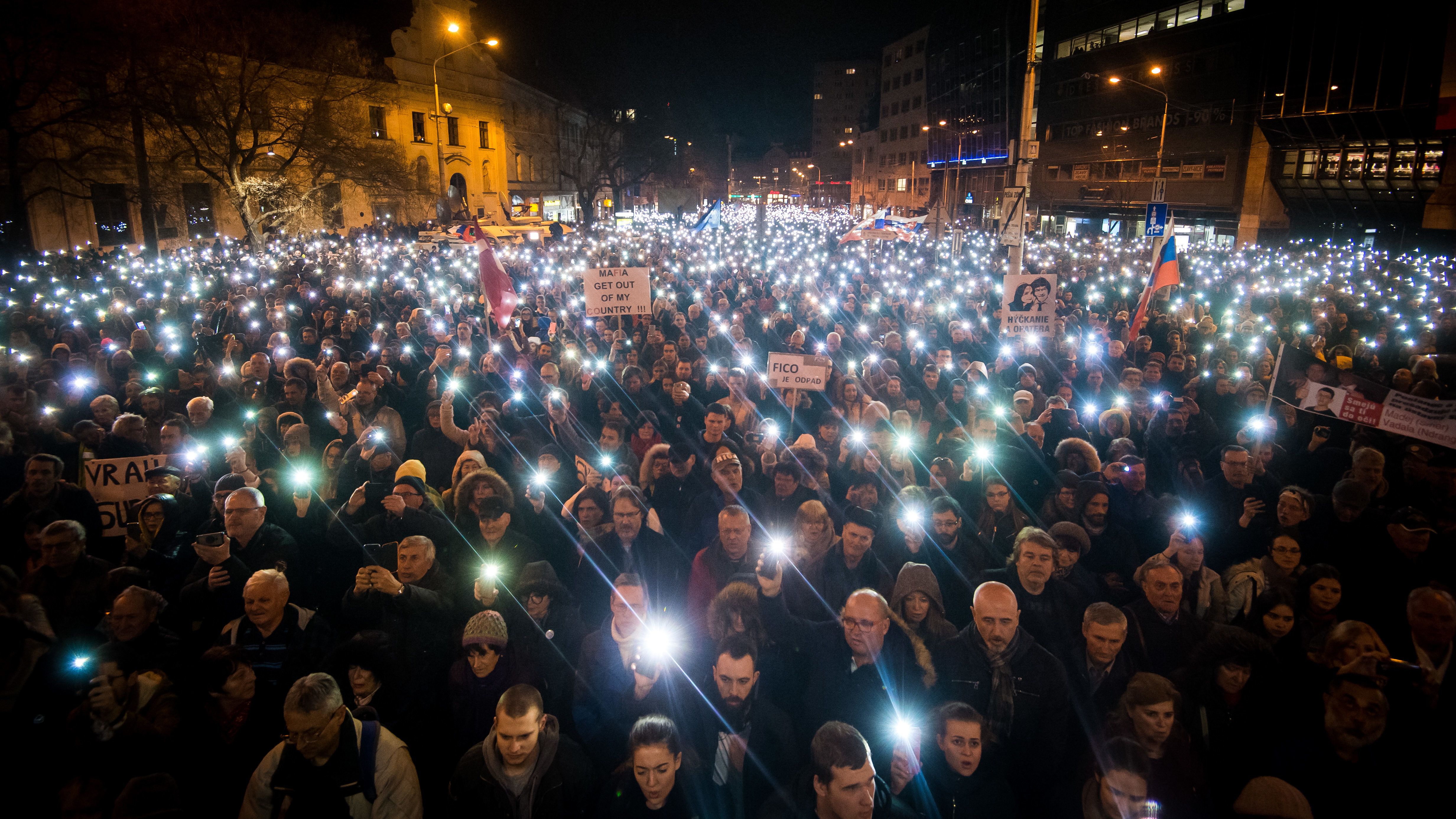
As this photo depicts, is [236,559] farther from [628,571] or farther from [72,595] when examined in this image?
[628,571]

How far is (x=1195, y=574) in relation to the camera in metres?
4.69

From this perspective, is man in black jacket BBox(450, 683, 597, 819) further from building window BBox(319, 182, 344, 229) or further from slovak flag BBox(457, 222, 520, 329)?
building window BBox(319, 182, 344, 229)

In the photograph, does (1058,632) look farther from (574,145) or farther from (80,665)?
(574,145)

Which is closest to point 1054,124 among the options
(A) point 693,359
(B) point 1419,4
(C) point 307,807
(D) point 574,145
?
(B) point 1419,4

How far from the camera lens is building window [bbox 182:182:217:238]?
1363 inches

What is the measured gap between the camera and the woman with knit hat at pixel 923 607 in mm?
4215

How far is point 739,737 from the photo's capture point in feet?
12.1

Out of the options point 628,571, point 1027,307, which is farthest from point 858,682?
point 1027,307

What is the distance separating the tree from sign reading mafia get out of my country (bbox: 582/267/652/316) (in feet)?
73.0

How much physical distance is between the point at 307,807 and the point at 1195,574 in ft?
16.7

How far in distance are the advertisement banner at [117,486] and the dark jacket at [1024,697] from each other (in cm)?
640

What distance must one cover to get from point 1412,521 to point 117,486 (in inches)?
381

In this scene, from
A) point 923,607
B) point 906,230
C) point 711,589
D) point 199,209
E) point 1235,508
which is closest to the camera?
point 923,607

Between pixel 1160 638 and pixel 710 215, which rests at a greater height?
pixel 710 215
